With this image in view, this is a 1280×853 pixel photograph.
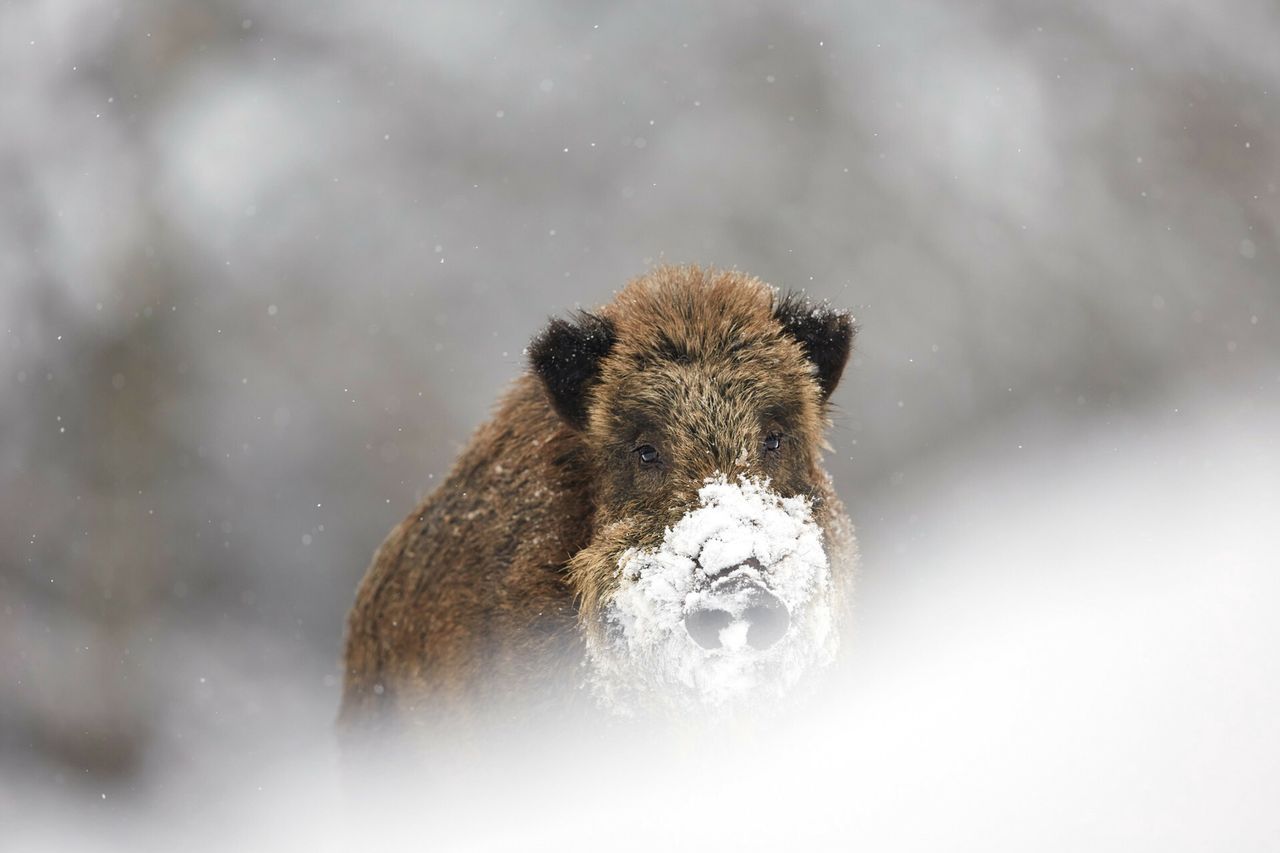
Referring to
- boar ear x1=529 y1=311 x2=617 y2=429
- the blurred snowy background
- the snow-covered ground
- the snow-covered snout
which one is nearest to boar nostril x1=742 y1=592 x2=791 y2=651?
the snow-covered snout

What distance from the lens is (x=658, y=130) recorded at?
12805 mm

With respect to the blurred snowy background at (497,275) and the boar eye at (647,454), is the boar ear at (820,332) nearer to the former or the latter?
the boar eye at (647,454)

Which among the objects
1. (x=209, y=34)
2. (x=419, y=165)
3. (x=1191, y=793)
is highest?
(x=209, y=34)

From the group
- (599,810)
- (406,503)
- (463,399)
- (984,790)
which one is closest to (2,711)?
(406,503)

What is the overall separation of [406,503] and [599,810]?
7.21m

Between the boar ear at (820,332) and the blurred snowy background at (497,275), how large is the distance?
396cm

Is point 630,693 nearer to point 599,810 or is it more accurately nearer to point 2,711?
point 599,810

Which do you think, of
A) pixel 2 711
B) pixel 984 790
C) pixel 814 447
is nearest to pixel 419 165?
pixel 2 711

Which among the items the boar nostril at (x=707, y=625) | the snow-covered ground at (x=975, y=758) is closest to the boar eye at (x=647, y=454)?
the boar nostril at (x=707, y=625)

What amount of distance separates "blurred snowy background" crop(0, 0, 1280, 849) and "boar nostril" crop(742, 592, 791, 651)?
4.74 m

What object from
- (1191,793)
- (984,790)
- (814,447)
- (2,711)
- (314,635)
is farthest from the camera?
(314,635)

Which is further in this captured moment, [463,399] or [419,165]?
[419,165]

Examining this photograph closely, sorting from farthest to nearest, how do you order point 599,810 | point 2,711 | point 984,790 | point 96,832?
point 2,711
point 96,832
point 599,810
point 984,790

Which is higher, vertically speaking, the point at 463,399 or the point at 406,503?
the point at 463,399
